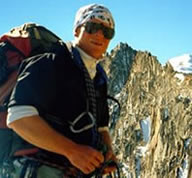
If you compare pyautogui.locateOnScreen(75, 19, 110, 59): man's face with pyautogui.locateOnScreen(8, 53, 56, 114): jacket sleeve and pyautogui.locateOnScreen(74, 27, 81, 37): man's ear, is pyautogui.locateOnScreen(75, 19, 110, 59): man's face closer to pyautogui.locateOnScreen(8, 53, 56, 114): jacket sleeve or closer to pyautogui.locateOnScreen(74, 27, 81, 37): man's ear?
pyautogui.locateOnScreen(74, 27, 81, 37): man's ear

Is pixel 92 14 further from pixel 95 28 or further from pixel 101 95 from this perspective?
pixel 101 95

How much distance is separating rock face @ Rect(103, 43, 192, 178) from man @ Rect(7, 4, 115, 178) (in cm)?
5013

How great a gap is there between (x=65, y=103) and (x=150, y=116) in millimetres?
78018

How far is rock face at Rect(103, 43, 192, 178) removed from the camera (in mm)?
65312

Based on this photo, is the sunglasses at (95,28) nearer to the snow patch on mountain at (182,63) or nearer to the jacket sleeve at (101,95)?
the jacket sleeve at (101,95)

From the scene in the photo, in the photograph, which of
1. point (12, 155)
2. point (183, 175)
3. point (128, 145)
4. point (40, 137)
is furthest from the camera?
point (128, 145)

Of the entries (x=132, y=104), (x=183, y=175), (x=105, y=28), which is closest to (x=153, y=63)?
(x=132, y=104)

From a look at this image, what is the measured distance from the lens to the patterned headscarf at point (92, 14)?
3228 mm

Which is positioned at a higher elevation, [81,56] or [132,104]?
[132,104]

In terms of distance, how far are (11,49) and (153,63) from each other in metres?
84.8

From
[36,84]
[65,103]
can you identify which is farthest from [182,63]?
[36,84]

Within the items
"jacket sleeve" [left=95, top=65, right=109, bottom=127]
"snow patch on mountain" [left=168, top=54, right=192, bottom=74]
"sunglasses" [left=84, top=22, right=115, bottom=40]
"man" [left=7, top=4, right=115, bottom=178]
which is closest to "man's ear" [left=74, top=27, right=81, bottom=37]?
"man" [left=7, top=4, right=115, bottom=178]

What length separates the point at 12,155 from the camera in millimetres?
3064

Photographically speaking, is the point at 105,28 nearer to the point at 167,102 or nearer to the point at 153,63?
the point at 167,102
